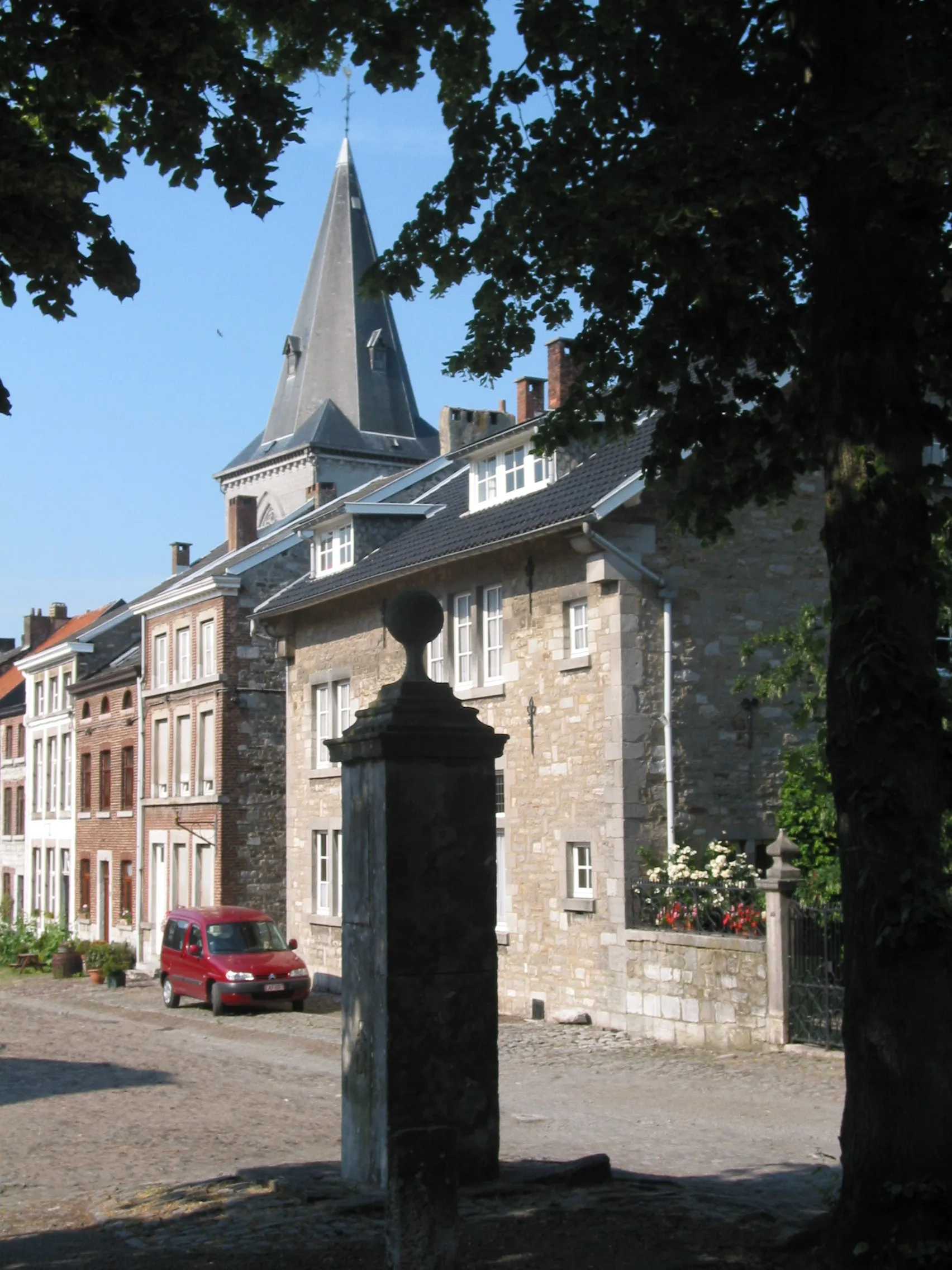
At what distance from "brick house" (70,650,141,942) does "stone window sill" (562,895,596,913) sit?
2062cm

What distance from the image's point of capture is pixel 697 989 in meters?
19.6

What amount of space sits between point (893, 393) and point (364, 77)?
3.89 metres

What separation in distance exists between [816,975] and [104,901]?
29.9 meters

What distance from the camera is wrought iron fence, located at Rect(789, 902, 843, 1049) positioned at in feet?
56.8

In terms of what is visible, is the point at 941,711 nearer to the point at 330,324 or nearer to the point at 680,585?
the point at 680,585

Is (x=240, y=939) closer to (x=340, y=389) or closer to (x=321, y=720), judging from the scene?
(x=321, y=720)

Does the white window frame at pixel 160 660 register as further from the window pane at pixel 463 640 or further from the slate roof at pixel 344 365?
the slate roof at pixel 344 365

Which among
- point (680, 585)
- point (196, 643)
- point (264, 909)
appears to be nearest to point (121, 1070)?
point (680, 585)

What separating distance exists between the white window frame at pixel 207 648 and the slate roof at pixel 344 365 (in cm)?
3618

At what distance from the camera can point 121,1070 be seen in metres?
19.1

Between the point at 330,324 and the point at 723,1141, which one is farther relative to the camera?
the point at 330,324

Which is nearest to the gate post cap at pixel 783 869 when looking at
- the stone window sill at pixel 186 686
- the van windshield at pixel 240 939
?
the van windshield at pixel 240 939

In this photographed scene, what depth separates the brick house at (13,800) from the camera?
174ft

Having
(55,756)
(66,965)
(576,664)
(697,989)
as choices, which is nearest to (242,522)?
(55,756)
